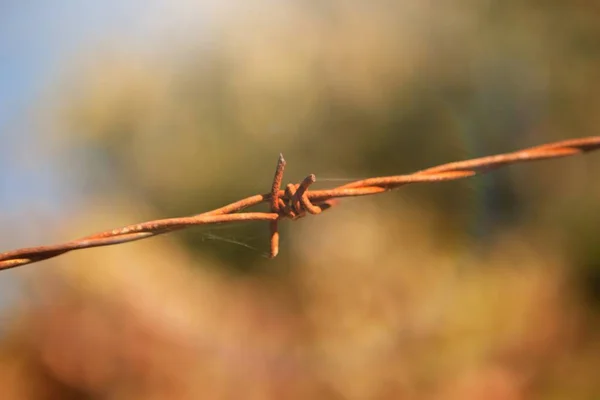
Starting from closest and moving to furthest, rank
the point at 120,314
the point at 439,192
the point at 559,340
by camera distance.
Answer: the point at 559,340, the point at 120,314, the point at 439,192

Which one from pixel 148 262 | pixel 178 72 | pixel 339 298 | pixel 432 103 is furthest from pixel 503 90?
pixel 148 262

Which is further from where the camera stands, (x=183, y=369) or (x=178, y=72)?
(x=178, y=72)

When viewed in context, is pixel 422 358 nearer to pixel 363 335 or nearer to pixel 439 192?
pixel 363 335

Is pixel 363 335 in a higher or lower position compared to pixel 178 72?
lower

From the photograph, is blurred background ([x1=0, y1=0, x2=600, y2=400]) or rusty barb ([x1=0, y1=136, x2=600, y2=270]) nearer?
rusty barb ([x1=0, y1=136, x2=600, y2=270])

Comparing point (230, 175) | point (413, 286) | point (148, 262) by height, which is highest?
point (230, 175)

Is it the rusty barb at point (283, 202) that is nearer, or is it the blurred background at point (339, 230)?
the rusty barb at point (283, 202)

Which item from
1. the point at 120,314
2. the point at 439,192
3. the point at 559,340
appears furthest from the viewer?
the point at 439,192

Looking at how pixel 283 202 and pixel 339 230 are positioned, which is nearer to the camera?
pixel 283 202
